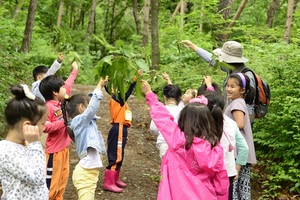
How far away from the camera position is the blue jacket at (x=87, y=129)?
444cm

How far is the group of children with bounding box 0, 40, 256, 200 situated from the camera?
9.65 ft

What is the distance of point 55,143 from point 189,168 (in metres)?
1.78

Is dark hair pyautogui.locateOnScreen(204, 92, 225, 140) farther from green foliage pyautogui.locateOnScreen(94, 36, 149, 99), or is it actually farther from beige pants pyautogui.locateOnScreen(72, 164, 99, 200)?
beige pants pyautogui.locateOnScreen(72, 164, 99, 200)

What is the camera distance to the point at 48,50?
639 inches

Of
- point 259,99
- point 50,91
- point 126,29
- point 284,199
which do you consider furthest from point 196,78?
point 126,29

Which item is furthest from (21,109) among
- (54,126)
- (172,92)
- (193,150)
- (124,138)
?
(124,138)

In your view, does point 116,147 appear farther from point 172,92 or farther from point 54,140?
point 54,140

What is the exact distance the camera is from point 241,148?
4418 millimetres

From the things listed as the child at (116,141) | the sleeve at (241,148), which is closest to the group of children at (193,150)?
the sleeve at (241,148)

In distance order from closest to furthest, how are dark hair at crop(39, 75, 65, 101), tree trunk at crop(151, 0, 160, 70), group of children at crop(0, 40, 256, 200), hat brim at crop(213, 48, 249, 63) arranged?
1. group of children at crop(0, 40, 256, 200)
2. dark hair at crop(39, 75, 65, 101)
3. hat brim at crop(213, 48, 249, 63)
4. tree trunk at crop(151, 0, 160, 70)

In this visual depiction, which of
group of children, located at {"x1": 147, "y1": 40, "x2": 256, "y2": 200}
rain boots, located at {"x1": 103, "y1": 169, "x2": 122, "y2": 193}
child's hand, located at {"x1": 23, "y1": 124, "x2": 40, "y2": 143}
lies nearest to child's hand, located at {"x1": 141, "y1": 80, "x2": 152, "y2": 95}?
group of children, located at {"x1": 147, "y1": 40, "x2": 256, "y2": 200}

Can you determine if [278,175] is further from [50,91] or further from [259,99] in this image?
[50,91]

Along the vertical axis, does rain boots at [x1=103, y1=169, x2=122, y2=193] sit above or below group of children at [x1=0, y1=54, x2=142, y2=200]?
below

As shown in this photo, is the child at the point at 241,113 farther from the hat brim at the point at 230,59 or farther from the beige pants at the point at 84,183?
the beige pants at the point at 84,183
